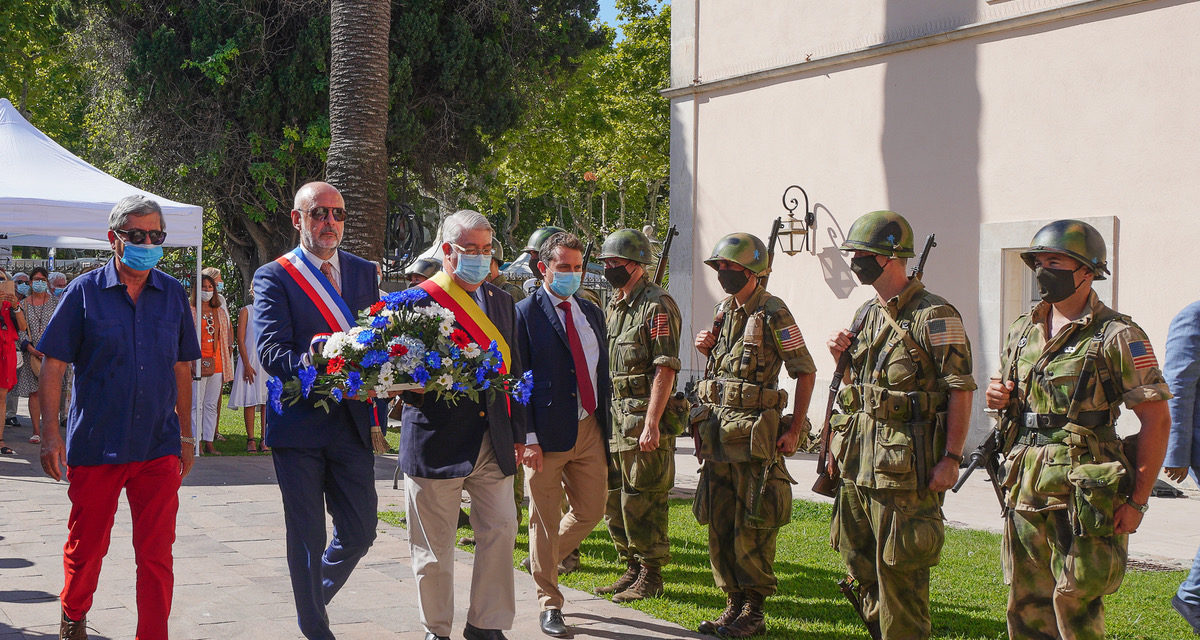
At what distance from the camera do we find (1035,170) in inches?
494

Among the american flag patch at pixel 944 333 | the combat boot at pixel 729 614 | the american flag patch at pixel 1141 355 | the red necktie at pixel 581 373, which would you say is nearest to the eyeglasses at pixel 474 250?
the red necktie at pixel 581 373

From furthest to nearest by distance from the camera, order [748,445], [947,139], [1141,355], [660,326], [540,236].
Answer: [947,139] → [540,236] → [660,326] → [748,445] → [1141,355]

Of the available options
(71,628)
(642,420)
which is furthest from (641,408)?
(71,628)

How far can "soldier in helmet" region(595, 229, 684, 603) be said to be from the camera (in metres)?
6.84

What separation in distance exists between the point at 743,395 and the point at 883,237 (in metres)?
1.28

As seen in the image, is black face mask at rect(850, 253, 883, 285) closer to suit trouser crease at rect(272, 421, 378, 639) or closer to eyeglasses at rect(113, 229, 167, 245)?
suit trouser crease at rect(272, 421, 378, 639)

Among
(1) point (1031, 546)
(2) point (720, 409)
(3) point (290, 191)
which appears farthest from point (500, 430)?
(3) point (290, 191)

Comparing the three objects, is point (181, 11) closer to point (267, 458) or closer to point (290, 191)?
point (290, 191)

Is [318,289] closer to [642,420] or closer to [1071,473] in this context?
[642,420]

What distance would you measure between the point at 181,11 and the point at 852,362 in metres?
18.1

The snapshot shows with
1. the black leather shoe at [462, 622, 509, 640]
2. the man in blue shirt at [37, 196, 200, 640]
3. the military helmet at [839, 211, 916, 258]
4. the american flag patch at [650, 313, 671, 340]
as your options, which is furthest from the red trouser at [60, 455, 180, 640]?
the military helmet at [839, 211, 916, 258]

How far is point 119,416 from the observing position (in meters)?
5.04

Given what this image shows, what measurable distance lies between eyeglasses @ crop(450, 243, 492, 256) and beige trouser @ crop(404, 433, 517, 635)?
2.95 ft

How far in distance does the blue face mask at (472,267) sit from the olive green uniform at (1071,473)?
101 inches
